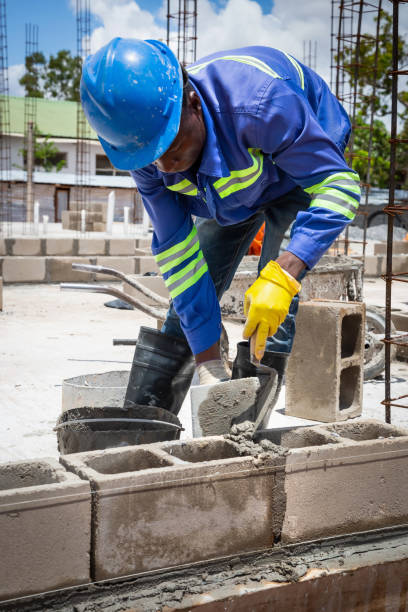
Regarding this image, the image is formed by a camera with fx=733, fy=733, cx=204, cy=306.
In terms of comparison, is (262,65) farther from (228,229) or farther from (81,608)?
(81,608)

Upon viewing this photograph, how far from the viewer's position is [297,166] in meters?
2.63

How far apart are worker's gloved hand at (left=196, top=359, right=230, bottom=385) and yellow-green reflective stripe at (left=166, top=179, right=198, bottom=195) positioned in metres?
0.72

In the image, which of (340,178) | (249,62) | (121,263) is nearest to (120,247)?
(121,263)

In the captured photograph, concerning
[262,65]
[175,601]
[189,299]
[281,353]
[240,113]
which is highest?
[262,65]

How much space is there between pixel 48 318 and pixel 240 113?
257 inches

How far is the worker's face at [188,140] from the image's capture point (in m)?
2.63

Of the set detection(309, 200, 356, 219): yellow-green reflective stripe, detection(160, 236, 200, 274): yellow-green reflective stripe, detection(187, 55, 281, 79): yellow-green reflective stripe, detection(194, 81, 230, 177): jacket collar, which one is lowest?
detection(160, 236, 200, 274): yellow-green reflective stripe

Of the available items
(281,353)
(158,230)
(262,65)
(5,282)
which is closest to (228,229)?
(158,230)

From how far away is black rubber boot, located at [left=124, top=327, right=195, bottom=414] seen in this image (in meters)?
3.37

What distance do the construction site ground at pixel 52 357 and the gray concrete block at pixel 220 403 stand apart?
52.2 inches

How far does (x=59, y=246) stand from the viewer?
13836mm

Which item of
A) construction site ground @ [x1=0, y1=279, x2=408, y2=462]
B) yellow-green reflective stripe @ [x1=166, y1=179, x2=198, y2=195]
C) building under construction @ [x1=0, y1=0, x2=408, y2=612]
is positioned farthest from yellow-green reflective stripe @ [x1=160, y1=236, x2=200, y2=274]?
construction site ground @ [x1=0, y1=279, x2=408, y2=462]

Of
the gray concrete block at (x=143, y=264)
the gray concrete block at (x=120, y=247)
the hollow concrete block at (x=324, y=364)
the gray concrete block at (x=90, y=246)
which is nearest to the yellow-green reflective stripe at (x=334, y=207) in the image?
the hollow concrete block at (x=324, y=364)

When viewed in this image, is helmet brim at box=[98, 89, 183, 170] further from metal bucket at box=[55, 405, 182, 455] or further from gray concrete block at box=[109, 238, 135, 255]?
gray concrete block at box=[109, 238, 135, 255]
